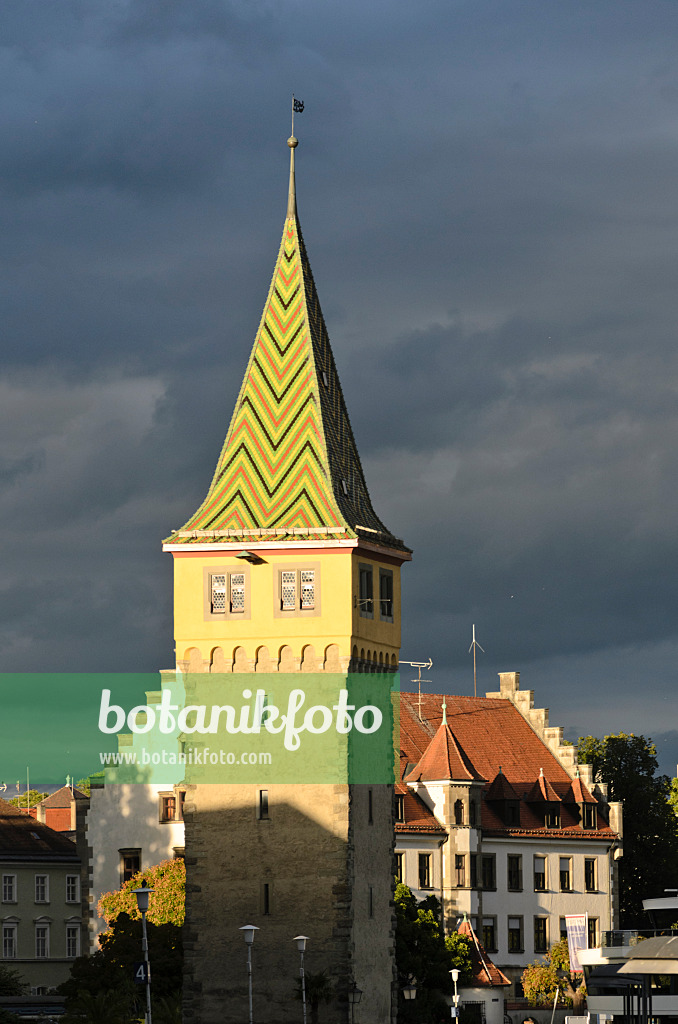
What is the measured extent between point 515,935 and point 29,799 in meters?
69.6

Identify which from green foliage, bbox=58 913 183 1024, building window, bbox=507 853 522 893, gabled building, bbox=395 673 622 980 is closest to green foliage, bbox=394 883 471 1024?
green foliage, bbox=58 913 183 1024

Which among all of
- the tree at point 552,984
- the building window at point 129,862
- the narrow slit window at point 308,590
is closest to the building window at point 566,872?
the tree at point 552,984

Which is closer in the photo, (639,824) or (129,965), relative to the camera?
(129,965)

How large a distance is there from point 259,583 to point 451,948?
85.4ft

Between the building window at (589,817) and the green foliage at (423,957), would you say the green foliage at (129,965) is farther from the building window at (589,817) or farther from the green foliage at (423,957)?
the building window at (589,817)

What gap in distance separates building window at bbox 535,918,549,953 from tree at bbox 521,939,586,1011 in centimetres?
569

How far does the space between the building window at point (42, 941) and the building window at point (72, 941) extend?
1.39m

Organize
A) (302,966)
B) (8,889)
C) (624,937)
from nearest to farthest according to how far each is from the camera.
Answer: (302,966), (624,937), (8,889)

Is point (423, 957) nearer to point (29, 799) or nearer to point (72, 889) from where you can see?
point (72, 889)

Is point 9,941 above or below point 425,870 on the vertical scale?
below

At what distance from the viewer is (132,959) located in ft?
242

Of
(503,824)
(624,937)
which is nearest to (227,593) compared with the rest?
(624,937)

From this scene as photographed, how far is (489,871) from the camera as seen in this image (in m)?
106

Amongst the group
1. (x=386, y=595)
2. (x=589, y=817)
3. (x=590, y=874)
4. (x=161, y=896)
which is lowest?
(x=590, y=874)
